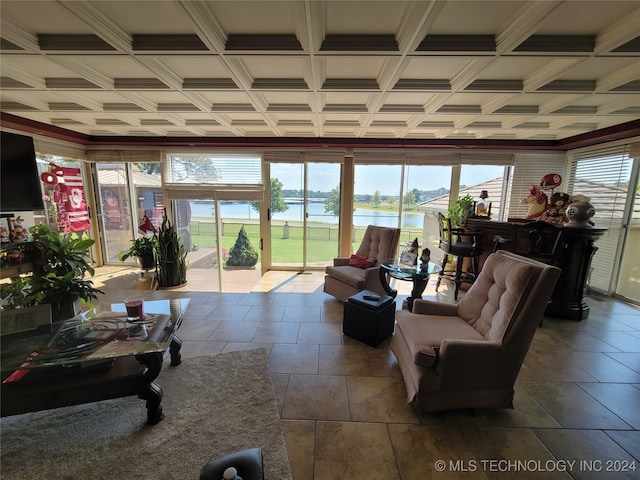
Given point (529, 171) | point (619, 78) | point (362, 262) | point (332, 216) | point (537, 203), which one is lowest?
point (362, 262)

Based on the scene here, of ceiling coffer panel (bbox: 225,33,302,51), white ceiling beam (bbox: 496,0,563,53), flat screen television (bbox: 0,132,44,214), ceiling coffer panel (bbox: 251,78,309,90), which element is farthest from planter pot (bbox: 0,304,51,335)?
white ceiling beam (bbox: 496,0,563,53)

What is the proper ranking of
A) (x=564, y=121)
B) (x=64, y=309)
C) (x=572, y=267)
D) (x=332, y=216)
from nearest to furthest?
(x=64, y=309)
(x=572, y=267)
(x=564, y=121)
(x=332, y=216)

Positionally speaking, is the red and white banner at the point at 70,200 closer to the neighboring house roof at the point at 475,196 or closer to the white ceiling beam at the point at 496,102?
the neighboring house roof at the point at 475,196

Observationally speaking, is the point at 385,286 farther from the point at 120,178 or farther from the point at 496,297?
the point at 120,178

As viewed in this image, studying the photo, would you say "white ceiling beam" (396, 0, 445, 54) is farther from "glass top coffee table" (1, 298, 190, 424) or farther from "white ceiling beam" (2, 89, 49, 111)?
"white ceiling beam" (2, 89, 49, 111)

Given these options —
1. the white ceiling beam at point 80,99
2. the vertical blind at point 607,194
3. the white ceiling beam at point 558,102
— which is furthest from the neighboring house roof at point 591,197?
the white ceiling beam at point 80,99

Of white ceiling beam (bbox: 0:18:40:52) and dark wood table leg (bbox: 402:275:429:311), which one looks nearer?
white ceiling beam (bbox: 0:18:40:52)

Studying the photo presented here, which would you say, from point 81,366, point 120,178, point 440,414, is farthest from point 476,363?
point 120,178

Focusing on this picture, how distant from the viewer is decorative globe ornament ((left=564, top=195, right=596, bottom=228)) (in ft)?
9.99

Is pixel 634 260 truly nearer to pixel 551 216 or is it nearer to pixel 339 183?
pixel 551 216

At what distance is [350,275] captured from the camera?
3.43 m

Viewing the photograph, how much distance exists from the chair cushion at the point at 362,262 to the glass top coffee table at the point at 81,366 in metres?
2.47

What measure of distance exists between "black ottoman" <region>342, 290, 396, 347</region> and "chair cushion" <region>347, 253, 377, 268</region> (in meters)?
0.97

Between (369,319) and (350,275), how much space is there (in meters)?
0.94
